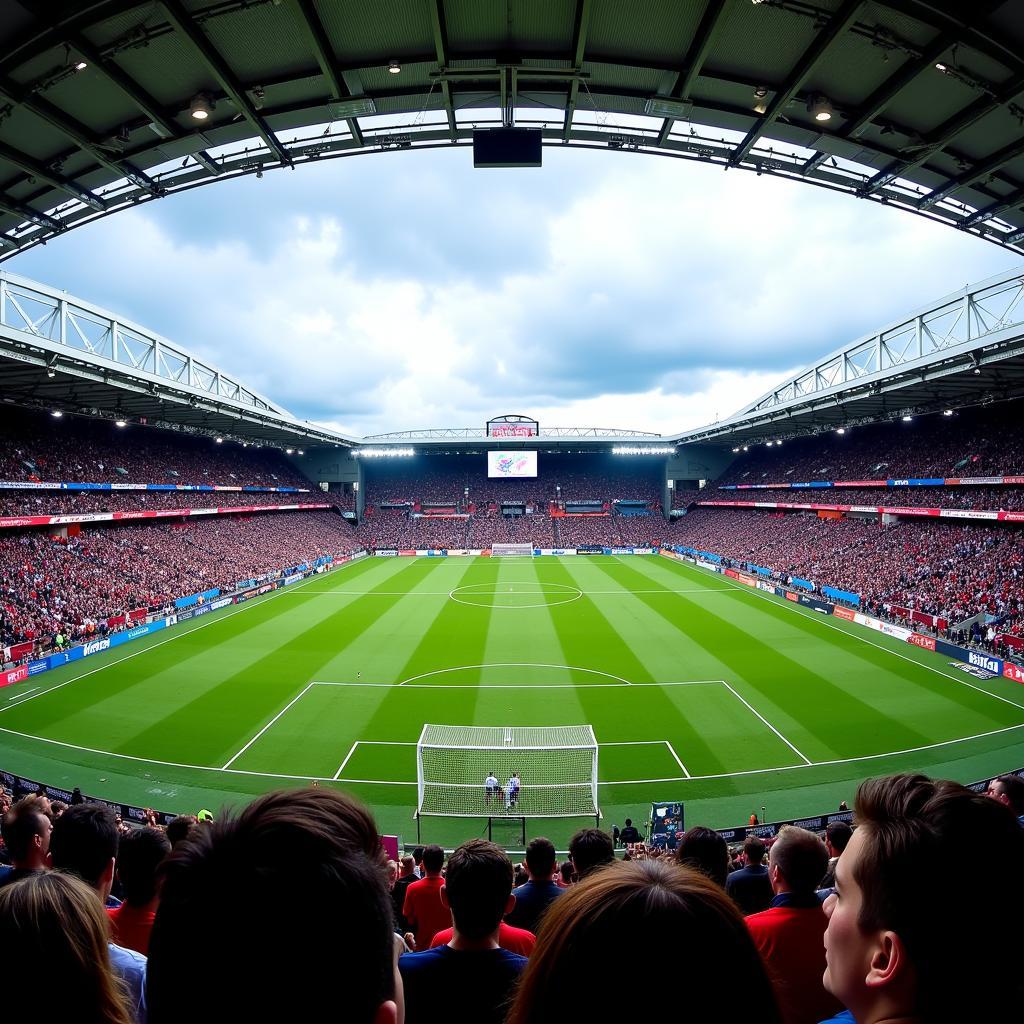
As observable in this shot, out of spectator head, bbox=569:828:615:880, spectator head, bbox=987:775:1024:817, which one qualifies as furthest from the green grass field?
spectator head, bbox=569:828:615:880

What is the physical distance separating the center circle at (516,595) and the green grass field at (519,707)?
346cm

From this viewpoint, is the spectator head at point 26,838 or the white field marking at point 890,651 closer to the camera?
the spectator head at point 26,838

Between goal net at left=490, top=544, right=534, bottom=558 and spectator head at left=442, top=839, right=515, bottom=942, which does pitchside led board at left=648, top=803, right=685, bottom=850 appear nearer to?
spectator head at left=442, top=839, right=515, bottom=942

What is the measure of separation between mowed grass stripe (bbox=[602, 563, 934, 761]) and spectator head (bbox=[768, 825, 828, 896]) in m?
15.9

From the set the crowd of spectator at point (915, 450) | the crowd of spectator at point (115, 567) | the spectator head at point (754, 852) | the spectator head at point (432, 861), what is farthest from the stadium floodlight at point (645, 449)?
the spectator head at point (432, 861)

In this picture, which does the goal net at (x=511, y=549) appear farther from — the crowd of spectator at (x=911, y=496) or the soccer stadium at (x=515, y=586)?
the crowd of spectator at (x=911, y=496)

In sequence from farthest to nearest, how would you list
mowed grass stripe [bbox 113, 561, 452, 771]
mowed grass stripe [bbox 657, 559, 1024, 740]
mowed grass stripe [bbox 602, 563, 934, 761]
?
mowed grass stripe [bbox 657, 559, 1024, 740] < mowed grass stripe [bbox 113, 561, 452, 771] < mowed grass stripe [bbox 602, 563, 934, 761]

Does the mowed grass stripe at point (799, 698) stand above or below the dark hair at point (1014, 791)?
below

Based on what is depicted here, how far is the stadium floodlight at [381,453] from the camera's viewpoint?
77.1m

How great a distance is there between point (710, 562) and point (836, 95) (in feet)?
174

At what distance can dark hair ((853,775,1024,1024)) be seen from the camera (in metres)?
1.51

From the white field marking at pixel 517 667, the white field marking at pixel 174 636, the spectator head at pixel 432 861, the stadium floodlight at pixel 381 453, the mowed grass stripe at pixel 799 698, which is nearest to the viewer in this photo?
the spectator head at pixel 432 861

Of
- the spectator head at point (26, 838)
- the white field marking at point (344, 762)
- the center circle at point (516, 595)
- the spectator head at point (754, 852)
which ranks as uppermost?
the spectator head at point (26, 838)

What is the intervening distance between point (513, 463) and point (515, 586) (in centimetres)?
3275
